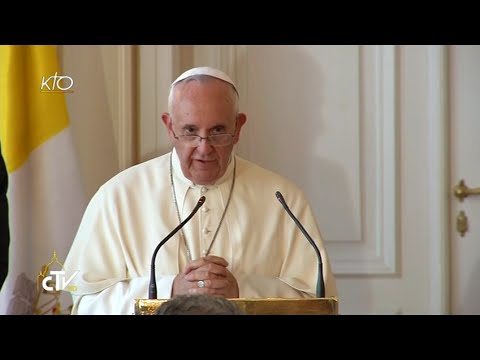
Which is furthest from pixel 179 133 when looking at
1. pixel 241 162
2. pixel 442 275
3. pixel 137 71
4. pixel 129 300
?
pixel 442 275

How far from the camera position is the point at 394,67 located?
13.6ft

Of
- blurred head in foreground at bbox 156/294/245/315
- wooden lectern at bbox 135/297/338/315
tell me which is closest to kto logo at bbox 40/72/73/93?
wooden lectern at bbox 135/297/338/315

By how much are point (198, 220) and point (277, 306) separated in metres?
1.05

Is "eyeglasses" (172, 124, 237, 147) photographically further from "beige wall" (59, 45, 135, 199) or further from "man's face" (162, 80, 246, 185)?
"beige wall" (59, 45, 135, 199)

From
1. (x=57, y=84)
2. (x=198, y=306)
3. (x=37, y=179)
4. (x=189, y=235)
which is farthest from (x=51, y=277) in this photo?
(x=198, y=306)

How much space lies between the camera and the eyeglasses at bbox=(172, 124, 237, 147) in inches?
124

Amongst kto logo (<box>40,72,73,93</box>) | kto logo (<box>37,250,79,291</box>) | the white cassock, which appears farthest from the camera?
kto logo (<box>40,72,73,93</box>)

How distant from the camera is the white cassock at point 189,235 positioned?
311 centimetres

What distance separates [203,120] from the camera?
313cm

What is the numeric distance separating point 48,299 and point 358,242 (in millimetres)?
1546

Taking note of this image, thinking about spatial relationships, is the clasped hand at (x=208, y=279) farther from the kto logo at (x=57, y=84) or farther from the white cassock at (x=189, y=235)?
the kto logo at (x=57, y=84)

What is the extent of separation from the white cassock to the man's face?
131mm

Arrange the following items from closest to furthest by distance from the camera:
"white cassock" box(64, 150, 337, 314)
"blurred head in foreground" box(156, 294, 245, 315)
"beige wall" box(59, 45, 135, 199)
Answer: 1. "blurred head in foreground" box(156, 294, 245, 315)
2. "white cassock" box(64, 150, 337, 314)
3. "beige wall" box(59, 45, 135, 199)

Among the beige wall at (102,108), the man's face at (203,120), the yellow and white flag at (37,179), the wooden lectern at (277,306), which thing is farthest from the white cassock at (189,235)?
the wooden lectern at (277,306)
